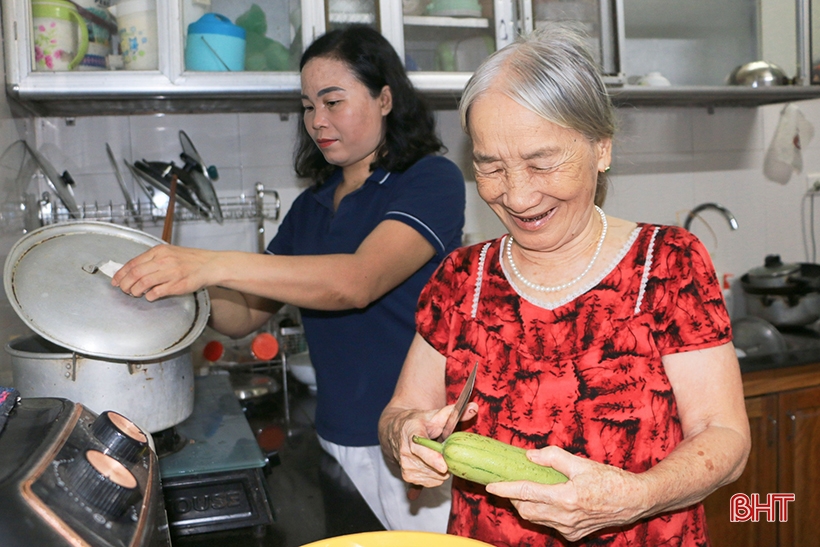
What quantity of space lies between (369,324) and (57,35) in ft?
3.41

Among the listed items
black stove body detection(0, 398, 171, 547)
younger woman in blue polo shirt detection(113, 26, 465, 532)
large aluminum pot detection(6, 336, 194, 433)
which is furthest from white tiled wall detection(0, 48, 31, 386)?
black stove body detection(0, 398, 171, 547)

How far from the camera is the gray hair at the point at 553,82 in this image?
896 mm

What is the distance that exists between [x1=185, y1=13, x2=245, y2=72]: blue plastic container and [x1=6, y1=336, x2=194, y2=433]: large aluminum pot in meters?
0.92

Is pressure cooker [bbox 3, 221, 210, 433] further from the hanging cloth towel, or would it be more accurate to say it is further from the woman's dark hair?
the hanging cloth towel

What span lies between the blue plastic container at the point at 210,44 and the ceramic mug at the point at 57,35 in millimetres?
250

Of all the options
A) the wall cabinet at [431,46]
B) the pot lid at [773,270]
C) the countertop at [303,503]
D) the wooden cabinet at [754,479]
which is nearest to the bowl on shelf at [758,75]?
the wall cabinet at [431,46]

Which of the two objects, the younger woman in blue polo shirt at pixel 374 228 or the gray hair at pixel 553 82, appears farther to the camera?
the younger woman in blue polo shirt at pixel 374 228

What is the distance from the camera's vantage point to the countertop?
104 centimetres

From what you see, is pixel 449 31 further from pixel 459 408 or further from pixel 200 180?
pixel 459 408

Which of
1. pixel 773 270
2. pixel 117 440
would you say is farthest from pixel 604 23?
pixel 117 440

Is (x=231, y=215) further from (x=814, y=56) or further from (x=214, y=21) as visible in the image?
(x=814, y=56)

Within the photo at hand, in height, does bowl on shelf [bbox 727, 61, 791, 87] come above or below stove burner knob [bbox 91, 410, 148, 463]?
above

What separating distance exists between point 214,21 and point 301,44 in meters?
0.23

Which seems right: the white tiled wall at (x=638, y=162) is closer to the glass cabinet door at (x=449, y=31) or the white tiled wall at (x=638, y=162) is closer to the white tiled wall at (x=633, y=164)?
the white tiled wall at (x=633, y=164)
